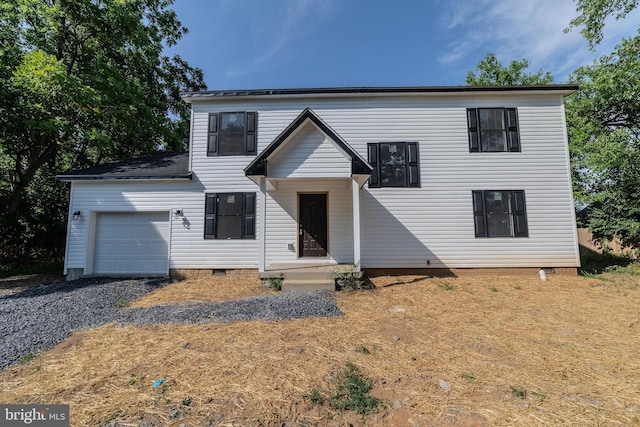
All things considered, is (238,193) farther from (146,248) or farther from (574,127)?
(574,127)

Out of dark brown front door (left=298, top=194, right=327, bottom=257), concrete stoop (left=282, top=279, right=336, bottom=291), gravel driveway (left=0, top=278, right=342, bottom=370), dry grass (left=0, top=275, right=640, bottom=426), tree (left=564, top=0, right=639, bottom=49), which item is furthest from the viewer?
tree (left=564, top=0, right=639, bottom=49)

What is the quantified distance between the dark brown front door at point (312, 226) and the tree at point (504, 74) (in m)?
18.1

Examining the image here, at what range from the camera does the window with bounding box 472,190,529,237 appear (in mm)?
8336

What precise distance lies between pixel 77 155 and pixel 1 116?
14.3 ft

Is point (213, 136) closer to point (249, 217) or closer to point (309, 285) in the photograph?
point (249, 217)

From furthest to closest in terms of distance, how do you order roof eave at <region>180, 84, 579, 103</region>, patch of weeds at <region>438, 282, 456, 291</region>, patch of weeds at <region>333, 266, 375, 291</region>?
1. roof eave at <region>180, 84, 579, 103</region>
2. patch of weeds at <region>438, 282, 456, 291</region>
3. patch of weeds at <region>333, 266, 375, 291</region>

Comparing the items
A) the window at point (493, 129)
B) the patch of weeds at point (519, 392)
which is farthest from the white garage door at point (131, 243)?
the window at point (493, 129)

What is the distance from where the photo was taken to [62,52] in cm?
1058

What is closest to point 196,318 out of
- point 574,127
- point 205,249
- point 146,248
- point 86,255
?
point 205,249

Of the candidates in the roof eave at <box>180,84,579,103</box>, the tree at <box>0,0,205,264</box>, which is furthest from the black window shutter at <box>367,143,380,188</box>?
the tree at <box>0,0,205,264</box>

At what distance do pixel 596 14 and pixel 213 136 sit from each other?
14.8 metres

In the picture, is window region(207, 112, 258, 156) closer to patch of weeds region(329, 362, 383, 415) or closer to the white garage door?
the white garage door

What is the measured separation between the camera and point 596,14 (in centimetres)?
1023

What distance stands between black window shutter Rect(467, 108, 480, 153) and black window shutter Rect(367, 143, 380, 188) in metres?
3.00
